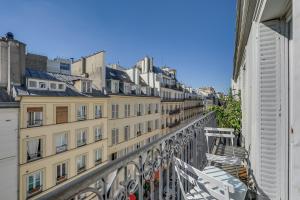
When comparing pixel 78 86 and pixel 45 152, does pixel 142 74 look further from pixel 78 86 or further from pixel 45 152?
pixel 45 152

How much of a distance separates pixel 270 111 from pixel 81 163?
1620 centimetres

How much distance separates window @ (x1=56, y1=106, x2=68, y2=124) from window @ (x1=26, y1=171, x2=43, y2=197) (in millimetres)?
3473

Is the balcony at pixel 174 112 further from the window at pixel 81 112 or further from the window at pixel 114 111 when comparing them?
the window at pixel 81 112

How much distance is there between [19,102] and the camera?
41.3 feet

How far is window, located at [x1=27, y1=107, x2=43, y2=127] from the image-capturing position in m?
13.1

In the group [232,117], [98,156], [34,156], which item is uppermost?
[232,117]

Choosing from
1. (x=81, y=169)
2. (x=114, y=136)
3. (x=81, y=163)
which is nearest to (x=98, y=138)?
(x=114, y=136)

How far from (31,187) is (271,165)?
Answer: 46.9 ft

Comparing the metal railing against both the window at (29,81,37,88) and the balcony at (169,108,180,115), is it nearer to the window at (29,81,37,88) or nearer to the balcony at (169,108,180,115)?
the window at (29,81,37,88)

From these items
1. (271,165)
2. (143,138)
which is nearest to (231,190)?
(271,165)

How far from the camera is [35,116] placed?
43.9 feet

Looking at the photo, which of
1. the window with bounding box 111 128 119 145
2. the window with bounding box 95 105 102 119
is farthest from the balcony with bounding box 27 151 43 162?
the window with bounding box 111 128 119 145

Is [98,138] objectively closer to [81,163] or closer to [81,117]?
[81,163]

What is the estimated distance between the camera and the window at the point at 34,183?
42.1 feet
